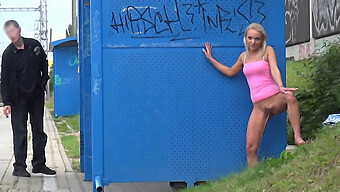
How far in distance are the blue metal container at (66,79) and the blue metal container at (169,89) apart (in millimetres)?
17310

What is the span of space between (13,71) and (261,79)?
12.0 feet

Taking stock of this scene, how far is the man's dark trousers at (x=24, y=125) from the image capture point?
8836mm

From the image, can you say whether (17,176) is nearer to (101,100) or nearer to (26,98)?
(26,98)

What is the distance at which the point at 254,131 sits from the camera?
6645mm

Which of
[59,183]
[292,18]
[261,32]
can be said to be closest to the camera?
[261,32]

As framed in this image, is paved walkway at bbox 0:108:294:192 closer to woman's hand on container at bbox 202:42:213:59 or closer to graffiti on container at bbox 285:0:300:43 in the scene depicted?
woman's hand on container at bbox 202:42:213:59

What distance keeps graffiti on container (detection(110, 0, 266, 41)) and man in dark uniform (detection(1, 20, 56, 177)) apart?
2.50 meters

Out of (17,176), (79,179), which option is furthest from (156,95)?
(17,176)

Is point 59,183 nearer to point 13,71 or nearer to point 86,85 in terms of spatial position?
point 86,85

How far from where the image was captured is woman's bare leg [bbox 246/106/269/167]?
6.62m

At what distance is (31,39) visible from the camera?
29.9 feet

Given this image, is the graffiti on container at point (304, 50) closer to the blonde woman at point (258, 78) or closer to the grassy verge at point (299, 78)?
the grassy verge at point (299, 78)

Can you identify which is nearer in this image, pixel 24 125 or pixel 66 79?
pixel 24 125

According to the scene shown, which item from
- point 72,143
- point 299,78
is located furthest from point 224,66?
point 72,143
